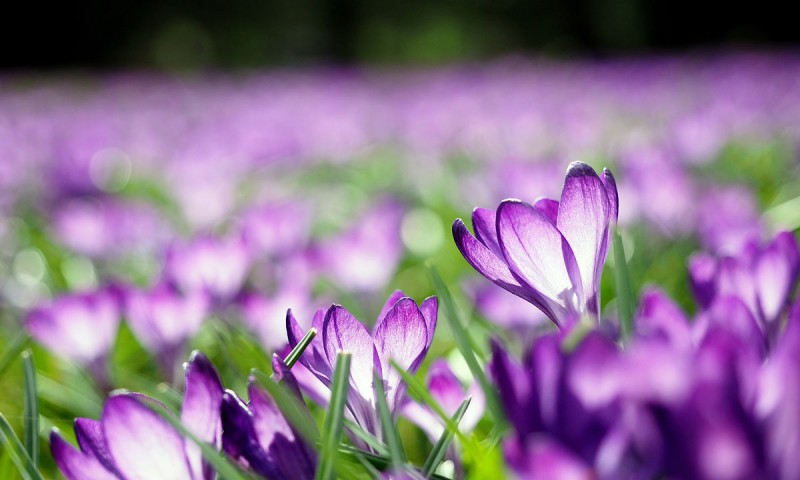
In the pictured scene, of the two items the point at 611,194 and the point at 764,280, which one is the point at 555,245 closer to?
the point at 611,194

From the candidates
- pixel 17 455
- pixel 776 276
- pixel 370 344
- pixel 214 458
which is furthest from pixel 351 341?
pixel 776 276

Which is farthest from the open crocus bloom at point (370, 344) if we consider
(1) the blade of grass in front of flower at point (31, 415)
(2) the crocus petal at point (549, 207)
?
(1) the blade of grass in front of flower at point (31, 415)

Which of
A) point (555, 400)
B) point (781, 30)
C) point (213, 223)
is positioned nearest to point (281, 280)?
point (213, 223)

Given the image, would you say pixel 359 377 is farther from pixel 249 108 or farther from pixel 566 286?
pixel 249 108

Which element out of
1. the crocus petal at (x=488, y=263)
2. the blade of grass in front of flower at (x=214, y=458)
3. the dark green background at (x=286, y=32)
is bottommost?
the blade of grass in front of flower at (x=214, y=458)

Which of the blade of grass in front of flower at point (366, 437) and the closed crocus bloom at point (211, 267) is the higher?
the closed crocus bloom at point (211, 267)

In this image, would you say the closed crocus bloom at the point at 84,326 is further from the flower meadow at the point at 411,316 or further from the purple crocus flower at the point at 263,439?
the purple crocus flower at the point at 263,439
